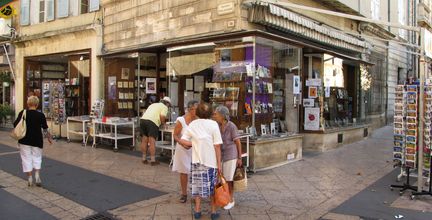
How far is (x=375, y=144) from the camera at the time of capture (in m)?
12.7

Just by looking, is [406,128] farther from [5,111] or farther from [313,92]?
[5,111]

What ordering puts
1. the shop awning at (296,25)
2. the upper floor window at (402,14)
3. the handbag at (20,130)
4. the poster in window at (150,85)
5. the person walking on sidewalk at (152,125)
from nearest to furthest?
the handbag at (20,130) < the shop awning at (296,25) < the person walking on sidewalk at (152,125) < the poster in window at (150,85) < the upper floor window at (402,14)

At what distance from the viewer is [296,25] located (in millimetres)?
9797

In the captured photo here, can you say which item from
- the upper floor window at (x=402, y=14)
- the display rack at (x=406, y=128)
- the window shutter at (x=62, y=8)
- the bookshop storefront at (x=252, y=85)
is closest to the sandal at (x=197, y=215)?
the bookshop storefront at (x=252, y=85)

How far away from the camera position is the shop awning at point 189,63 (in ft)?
32.5

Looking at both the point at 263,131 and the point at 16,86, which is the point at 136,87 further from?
the point at 16,86

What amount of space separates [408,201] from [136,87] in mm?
8650

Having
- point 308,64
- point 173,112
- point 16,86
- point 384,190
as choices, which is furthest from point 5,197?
point 16,86

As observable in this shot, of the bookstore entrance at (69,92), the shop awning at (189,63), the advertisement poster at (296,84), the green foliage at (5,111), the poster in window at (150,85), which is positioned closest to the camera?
the shop awning at (189,63)

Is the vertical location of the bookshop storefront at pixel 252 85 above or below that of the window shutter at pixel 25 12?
below

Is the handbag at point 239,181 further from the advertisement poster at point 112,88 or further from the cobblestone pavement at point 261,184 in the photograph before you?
the advertisement poster at point 112,88

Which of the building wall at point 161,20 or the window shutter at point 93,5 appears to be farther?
the window shutter at point 93,5

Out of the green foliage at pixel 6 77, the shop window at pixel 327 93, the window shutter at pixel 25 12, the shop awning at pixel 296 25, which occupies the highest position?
the window shutter at pixel 25 12

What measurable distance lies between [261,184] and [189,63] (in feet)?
14.4
